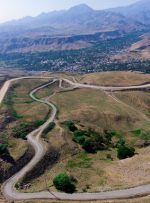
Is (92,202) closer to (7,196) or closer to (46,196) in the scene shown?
(46,196)

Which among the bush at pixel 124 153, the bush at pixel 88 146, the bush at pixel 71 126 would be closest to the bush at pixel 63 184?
the bush at pixel 124 153

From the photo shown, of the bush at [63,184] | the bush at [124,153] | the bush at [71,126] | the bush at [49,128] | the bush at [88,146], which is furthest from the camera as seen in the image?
the bush at [71,126]

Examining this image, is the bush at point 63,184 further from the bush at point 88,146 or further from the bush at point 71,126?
the bush at point 71,126

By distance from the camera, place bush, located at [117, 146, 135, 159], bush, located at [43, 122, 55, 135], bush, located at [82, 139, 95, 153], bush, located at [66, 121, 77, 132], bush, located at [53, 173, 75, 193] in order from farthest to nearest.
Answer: bush, located at [66, 121, 77, 132] < bush, located at [43, 122, 55, 135] < bush, located at [82, 139, 95, 153] < bush, located at [117, 146, 135, 159] < bush, located at [53, 173, 75, 193]

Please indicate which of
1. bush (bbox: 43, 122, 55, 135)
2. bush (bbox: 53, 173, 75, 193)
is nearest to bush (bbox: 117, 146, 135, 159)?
bush (bbox: 53, 173, 75, 193)

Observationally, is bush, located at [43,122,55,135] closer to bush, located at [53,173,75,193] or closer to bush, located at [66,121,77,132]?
bush, located at [66,121,77,132]

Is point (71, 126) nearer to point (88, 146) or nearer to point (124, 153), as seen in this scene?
point (88, 146)

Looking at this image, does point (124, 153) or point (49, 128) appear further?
point (49, 128)

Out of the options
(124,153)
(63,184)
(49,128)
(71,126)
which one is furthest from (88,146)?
(63,184)

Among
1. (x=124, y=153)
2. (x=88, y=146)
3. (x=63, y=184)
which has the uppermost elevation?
(x=63, y=184)
